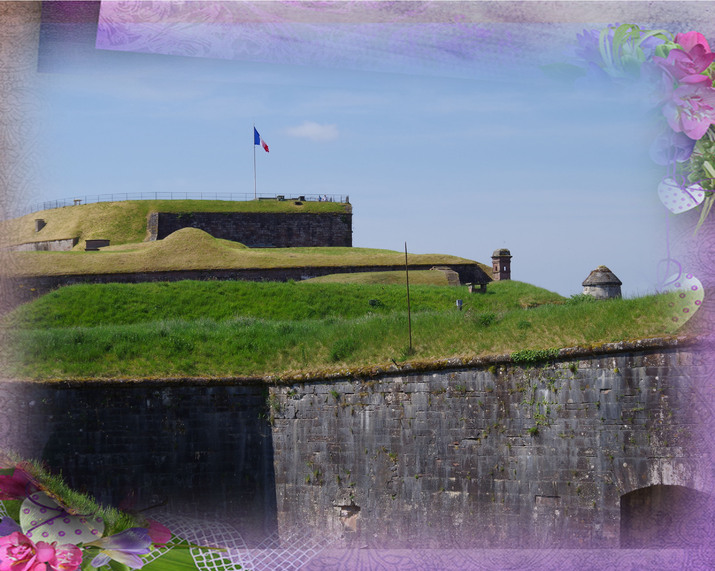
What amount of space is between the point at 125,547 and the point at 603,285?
12.4 metres

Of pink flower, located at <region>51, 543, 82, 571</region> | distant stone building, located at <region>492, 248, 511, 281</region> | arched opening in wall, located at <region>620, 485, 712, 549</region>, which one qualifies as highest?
distant stone building, located at <region>492, 248, 511, 281</region>

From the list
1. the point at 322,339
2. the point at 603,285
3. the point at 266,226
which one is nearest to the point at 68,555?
the point at 322,339

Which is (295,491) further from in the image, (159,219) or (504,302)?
(159,219)

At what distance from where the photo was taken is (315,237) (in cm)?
4631

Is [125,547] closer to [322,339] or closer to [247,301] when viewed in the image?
[322,339]

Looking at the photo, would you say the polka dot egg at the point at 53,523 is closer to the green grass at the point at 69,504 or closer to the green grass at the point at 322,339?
the green grass at the point at 69,504

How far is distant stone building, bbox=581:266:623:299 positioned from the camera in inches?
560

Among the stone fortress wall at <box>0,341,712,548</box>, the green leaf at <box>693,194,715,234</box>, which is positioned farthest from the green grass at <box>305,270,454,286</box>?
the green leaf at <box>693,194,715,234</box>

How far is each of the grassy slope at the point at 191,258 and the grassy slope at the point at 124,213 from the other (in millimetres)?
9299

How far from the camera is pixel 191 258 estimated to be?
3234 centimetres

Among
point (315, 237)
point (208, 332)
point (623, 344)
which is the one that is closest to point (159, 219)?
point (315, 237)

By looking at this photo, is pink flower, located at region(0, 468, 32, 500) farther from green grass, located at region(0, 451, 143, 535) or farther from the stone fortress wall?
the stone fortress wall

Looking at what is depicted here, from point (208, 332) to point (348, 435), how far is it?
402 cm

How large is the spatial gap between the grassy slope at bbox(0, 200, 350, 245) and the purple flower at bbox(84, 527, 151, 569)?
138 ft
